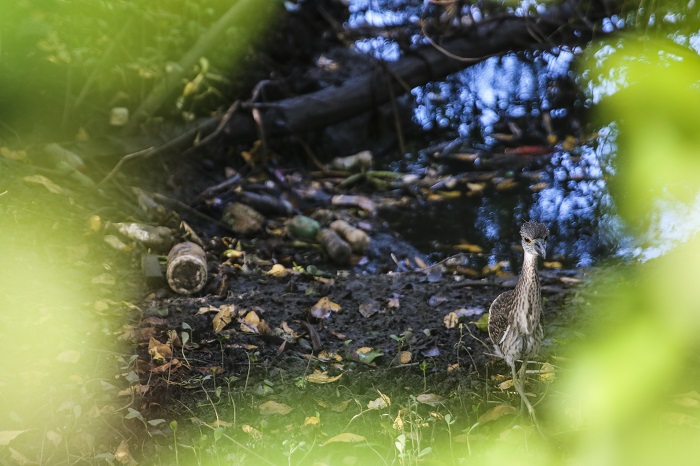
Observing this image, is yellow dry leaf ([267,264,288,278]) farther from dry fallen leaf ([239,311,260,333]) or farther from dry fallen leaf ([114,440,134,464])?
dry fallen leaf ([114,440,134,464])

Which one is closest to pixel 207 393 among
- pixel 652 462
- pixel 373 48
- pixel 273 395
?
pixel 273 395

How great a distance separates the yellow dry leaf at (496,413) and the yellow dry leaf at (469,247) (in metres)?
1.97

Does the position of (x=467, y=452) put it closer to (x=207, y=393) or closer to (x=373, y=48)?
(x=207, y=393)

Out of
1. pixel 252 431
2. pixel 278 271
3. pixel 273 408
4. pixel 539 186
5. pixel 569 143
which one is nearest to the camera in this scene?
pixel 252 431

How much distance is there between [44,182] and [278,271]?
1.59 metres

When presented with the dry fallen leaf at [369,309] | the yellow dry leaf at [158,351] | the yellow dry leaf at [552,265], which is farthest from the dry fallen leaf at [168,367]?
the yellow dry leaf at [552,265]

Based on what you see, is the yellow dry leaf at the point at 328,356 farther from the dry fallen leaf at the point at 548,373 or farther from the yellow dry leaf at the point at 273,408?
the dry fallen leaf at the point at 548,373

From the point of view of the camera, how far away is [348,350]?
398cm

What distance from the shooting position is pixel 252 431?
3.34m

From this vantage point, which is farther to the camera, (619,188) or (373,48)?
(373,48)

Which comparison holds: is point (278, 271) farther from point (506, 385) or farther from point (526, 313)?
point (526, 313)

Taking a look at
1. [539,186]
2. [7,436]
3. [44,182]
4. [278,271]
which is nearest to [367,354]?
[278,271]

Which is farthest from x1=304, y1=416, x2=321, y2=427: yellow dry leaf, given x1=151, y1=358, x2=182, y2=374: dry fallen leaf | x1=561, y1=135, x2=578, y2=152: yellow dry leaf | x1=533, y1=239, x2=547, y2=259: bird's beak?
x1=561, y1=135, x2=578, y2=152: yellow dry leaf

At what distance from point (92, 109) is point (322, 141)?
1.99m
